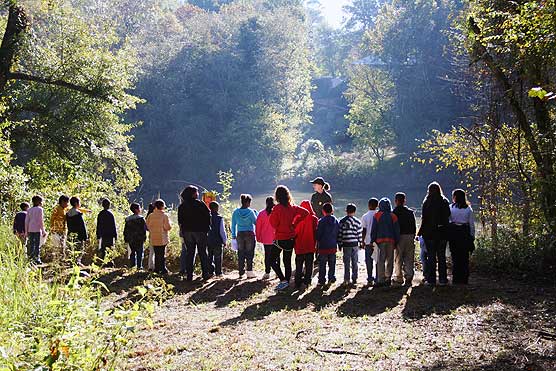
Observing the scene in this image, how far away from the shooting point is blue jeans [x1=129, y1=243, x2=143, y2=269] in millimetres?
11000

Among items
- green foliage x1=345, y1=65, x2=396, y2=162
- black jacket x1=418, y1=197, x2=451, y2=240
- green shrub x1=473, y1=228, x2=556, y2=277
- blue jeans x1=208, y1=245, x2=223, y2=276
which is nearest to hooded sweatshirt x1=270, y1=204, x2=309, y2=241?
black jacket x1=418, y1=197, x2=451, y2=240

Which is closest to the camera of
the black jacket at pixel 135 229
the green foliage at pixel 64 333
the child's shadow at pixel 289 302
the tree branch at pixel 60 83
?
the green foliage at pixel 64 333

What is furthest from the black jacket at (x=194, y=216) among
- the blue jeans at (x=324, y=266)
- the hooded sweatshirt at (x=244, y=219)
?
the blue jeans at (x=324, y=266)

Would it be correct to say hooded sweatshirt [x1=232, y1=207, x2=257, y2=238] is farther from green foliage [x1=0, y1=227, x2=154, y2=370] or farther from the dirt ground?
green foliage [x1=0, y1=227, x2=154, y2=370]

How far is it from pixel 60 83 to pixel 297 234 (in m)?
11.9

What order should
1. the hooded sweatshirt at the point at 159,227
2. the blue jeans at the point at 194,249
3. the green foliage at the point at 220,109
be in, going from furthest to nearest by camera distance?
the green foliage at the point at 220,109 → the hooded sweatshirt at the point at 159,227 → the blue jeans at the point at 194,249

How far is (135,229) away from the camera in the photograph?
10852 mm

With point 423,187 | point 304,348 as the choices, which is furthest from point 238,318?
point 423,187

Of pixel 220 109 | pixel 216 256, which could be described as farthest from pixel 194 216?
pixel 220 109

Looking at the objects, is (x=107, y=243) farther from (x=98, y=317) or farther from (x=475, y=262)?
(x=98, y=317)

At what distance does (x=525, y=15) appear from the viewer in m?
7.86

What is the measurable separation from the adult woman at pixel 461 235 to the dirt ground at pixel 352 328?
10.9 inches

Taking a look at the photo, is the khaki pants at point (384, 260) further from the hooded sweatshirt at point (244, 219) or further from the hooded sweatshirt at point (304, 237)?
the hooded sweatshirt at point (244, 219)

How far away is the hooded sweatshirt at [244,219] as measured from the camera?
10359 mm
